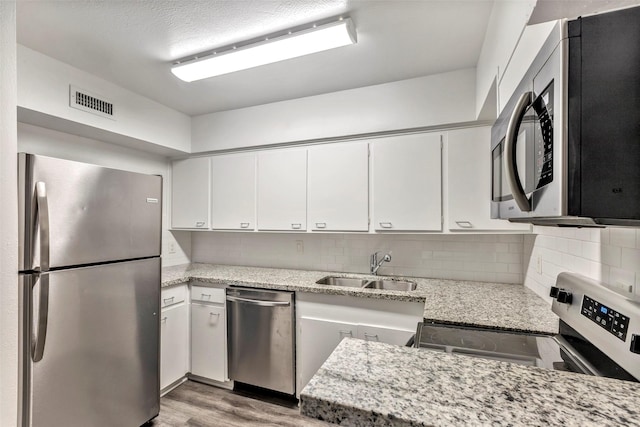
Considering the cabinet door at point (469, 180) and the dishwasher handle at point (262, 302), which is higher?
the cabinet door at point (469, 180)

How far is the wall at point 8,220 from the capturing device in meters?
0.95

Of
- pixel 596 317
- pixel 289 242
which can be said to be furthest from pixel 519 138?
pixel 289 242

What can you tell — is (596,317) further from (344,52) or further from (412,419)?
(344,52)

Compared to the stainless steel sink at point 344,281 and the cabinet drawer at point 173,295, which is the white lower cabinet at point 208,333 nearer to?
the cabinet drawer at point 173,295

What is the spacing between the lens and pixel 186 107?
8.98ft

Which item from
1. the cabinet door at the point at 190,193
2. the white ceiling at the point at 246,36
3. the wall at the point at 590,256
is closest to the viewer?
the wall at the point at 590,256

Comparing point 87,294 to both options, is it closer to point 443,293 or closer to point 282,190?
point 282,190

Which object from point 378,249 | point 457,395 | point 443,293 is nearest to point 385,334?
point 443,293

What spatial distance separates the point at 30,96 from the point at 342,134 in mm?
1975

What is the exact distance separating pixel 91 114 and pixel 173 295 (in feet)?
4.75

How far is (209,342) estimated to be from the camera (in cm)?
252

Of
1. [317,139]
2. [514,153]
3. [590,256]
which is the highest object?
[317,139]

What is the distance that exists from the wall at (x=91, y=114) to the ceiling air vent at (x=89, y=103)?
0.08 ft

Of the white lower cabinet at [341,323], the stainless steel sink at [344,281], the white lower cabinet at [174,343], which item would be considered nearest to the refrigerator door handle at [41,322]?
the white lower cabinet at [174,343]
